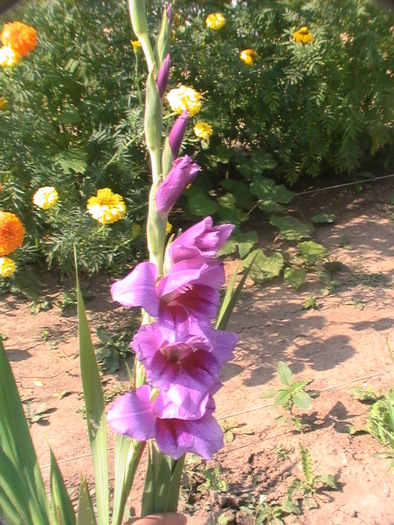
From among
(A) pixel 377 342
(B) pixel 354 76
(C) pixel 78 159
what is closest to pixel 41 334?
(C) pixel 78 159

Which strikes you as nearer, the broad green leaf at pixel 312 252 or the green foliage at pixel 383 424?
the green foliage at pixel 383 424

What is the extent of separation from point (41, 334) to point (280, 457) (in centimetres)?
128

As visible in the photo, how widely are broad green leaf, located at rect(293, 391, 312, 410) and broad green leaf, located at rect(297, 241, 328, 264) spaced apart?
110 centimetres

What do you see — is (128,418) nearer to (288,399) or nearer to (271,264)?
(288,399)

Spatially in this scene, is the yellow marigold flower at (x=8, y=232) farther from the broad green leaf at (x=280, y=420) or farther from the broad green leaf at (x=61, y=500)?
the broad green leaf at (x=61, y=500)

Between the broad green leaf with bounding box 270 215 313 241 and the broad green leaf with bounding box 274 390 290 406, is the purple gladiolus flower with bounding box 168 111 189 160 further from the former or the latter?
the broad green leaf with bounding box 270 215 313 241

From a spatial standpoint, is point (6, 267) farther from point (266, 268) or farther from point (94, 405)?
point (94, 405)

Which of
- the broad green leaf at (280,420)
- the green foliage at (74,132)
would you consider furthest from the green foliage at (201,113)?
the broad green leaf at (280,420)

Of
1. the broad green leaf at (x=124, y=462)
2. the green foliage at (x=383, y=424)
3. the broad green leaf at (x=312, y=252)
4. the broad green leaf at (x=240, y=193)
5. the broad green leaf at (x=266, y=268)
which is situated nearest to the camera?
the broad green leaf at (x=124, y=462)

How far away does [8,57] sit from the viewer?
8.05 ft

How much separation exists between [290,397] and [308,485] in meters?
0.35

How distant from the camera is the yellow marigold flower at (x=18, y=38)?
7.81ft

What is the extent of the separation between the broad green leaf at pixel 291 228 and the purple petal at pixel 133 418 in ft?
8.32

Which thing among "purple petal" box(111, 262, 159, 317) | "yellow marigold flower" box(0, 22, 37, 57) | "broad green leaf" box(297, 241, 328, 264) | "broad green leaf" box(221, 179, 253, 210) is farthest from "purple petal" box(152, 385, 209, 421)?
"broad green leaf" box(221, 179, 253, 210)
